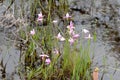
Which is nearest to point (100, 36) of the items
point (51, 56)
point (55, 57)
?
point (51, 56)

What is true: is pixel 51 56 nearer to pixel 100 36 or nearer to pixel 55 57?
pixel 55 57

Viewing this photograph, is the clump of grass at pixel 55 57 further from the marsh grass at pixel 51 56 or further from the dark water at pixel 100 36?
the dark water at pixel 100 36

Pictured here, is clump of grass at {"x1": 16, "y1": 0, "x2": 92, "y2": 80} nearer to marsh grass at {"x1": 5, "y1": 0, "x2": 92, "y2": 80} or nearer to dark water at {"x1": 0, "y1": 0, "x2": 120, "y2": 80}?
marsh grass at {"x1": 5, "y1": 0, "x2": 92, "y2": 80}

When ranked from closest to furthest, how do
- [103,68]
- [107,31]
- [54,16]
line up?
[103,68], [107,31], [54,16]

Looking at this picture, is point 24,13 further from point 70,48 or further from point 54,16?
point 70,48

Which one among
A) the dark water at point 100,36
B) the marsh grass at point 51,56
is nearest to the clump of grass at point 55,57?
the marsh grass at point 51,56

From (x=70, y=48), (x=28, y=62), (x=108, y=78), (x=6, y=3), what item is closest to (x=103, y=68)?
(x=108, y=78)

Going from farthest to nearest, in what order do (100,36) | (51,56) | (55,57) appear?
1. (100,36)
2. (51,56)
3. (55,57)

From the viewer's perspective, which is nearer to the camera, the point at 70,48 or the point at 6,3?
the point at 70,48
